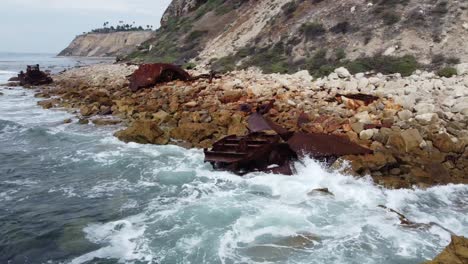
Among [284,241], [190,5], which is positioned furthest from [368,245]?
[190,5]

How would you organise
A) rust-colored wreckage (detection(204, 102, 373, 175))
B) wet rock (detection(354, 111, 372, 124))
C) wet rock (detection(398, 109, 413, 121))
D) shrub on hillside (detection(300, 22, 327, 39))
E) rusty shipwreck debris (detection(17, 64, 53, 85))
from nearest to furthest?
rust-colored wreckage (detection(204, 102, 373, 175)) < wet rock (detection(354, 111, 372, 124)) < wet rock (detection(398, 109, 413, 121)) < shrub on hillside (detection(300, 22, 327, 39)) < rusty shipwreck debris (detection(17, 64, 53, 85))

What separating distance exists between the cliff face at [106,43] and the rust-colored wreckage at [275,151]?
384 feet

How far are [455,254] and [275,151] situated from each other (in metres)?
5.21

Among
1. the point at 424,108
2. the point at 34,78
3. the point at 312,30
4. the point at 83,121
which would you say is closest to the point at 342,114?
the point at 424,108

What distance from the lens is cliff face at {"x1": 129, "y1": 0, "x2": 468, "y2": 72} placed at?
64.9ft

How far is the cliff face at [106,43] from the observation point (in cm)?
12888

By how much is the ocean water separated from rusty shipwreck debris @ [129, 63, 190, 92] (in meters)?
9.40

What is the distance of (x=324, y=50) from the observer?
72.9 ft

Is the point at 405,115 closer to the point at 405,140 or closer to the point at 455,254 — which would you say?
the point at 405,140

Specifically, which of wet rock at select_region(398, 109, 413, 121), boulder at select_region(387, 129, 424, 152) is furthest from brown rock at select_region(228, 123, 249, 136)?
Result: wet rock at select_region(398, 109, 413, 121)

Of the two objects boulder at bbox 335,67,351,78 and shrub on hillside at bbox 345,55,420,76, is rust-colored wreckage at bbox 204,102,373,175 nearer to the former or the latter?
boulder at bbox 335,67,351,78

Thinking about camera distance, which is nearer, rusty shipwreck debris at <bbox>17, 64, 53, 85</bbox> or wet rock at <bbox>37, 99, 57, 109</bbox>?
wet rock at <bbox>37, 99, 57, 109</bbox>

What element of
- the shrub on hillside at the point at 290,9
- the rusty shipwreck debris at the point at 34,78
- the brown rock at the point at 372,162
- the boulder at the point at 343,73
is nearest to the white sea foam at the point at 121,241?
the brown rock at the point at 372,162

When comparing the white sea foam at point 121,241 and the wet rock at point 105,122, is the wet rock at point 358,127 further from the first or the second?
the wet rock at point 105,122
